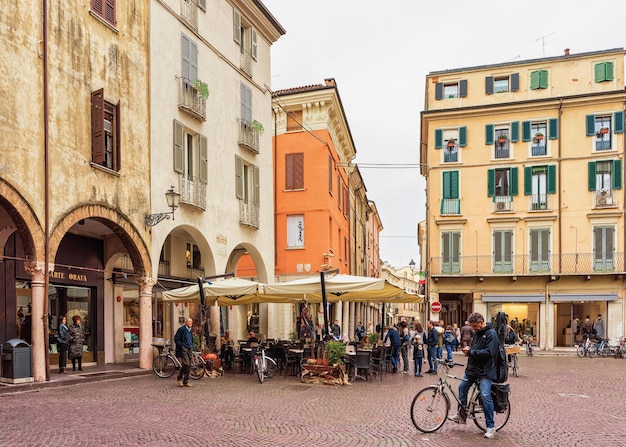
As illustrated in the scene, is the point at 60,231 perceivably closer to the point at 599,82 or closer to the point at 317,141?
the point at 317,141

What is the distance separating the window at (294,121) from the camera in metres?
31.1

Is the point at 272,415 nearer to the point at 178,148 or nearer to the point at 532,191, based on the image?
the point at 178,148

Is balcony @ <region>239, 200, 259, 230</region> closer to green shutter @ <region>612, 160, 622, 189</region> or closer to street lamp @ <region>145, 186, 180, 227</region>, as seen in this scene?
street lamp @ <region>145, 186, 180, 227</region>

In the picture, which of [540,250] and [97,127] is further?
[540,250]

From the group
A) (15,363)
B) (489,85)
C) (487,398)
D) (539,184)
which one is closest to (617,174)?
(539,184)

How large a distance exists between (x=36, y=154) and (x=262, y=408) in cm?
791

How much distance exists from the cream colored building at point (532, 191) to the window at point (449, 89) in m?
0.06

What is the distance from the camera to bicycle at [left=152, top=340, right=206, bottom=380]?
15008 mm

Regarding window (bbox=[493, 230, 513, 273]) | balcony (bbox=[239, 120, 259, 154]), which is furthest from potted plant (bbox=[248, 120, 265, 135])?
window (bbox=[493, 230, 513, 273])

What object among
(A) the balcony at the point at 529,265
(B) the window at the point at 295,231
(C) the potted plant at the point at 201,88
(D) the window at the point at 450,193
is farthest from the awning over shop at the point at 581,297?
(C) the potted plant at the point at 201,88

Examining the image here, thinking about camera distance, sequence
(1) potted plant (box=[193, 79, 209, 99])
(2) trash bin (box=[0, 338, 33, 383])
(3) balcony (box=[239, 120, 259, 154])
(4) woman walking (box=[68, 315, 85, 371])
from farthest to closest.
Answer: (3) balcony (box=[239, 120, 259, 154]) < (1) potted plant (box=[193, 79, 209, 99]) < (4) woman walking (box=[68, 315, 85, 371]) < (2) trash bin (box=[0, 338, 33, 383])

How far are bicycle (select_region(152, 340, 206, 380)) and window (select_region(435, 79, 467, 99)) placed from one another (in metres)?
25.3

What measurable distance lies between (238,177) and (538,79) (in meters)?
20.4

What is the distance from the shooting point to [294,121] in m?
31.4
